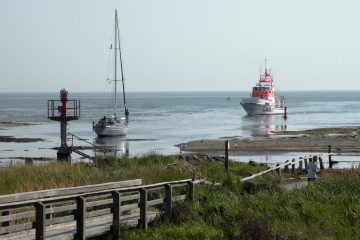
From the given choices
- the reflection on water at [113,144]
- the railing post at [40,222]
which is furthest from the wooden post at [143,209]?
the reflection on water at [113,144]

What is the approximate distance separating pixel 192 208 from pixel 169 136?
51.8 meters

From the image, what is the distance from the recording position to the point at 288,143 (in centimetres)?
5594

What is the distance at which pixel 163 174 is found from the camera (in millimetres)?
18953

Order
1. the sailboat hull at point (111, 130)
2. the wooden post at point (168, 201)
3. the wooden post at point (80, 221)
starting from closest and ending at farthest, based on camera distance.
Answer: the wooden post at point (80, 221) < the wooden post at point (168, 201) < the sailboat hull at point (111, 130)

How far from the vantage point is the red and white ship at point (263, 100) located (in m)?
111

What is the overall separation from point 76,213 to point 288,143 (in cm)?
4434

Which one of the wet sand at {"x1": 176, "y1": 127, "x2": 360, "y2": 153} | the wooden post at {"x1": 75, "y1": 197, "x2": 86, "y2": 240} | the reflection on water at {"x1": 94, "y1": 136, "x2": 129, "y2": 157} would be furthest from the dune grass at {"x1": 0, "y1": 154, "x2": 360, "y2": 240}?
the reflection on water at {"x1": 94, "y1": 136, "x2": 129, "y2": 157}

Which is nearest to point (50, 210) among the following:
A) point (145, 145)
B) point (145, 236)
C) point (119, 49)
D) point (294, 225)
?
point (145, 236)

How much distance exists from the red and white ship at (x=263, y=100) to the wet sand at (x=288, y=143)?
4441 centimetres

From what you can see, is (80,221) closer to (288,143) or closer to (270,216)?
(270,216)

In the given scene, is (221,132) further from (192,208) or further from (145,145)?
(192,208)

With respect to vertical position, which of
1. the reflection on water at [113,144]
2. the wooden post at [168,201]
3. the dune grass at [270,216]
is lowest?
the reflection on water at [113,144]

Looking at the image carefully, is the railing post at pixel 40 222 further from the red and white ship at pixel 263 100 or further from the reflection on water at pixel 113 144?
the red and white ship at pixel 263 100

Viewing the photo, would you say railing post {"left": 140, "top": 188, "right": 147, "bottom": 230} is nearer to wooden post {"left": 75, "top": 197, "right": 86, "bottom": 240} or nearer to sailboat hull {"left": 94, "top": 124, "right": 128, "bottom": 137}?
wooden post {"left": 75, "top": 197, "right": 86, "bottom": 240}
